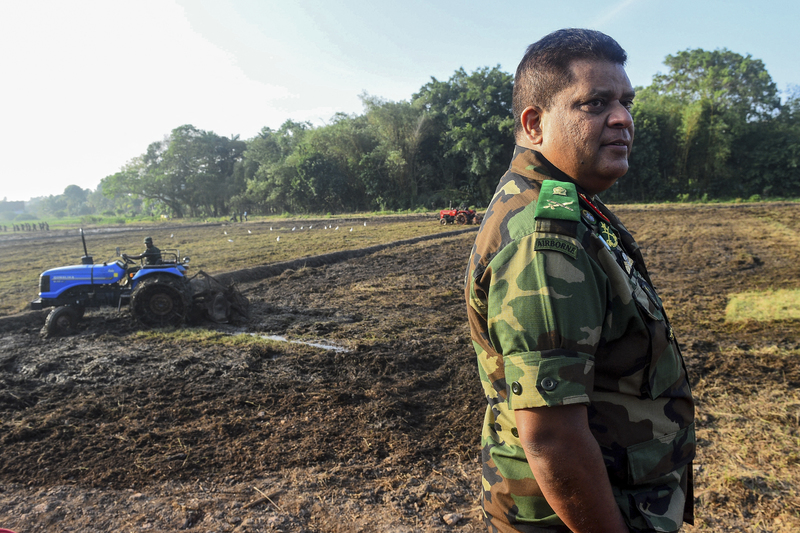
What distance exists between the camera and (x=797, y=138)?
91.6ft

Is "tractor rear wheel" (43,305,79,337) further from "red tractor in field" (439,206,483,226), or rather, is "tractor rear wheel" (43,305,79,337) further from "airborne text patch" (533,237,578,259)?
"red tractor in field" (439,206,483,226)

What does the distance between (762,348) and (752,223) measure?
13146mm

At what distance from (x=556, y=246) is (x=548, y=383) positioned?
271mm

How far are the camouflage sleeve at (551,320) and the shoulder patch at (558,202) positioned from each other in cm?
5

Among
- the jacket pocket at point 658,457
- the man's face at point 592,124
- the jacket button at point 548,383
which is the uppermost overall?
the man's face at point 592,124

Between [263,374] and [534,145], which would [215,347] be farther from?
[534,145]

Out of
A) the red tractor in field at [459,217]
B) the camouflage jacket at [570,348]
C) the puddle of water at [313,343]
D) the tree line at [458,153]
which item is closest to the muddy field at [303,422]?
the puddle of water at [313,343]

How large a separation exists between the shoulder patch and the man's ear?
214 millimetres

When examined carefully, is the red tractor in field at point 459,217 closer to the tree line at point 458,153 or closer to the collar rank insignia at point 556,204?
the tree line at point 458,153

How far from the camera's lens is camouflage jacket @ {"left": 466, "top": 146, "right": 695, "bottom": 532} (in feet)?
3.06

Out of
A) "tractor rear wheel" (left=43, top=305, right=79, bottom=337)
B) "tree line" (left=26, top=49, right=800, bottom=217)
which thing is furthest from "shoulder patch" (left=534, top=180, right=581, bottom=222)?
"tree line" (left=26, top=49, right=800, bottom=217)

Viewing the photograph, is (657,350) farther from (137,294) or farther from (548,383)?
(137,294)

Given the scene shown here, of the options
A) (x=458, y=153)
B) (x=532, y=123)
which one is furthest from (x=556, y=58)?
(x=458, y=153)

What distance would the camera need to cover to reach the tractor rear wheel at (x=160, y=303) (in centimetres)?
661
